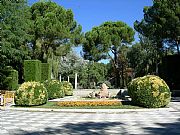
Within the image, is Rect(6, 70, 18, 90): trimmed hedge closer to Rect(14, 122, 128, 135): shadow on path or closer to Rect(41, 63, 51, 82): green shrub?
Rect(41, 63, 51, 82): green shrub

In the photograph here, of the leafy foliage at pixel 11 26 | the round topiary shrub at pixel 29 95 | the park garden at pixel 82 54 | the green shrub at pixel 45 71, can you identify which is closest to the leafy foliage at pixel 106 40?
the park garden at pixel 82 54

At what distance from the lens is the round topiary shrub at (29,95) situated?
779 inches

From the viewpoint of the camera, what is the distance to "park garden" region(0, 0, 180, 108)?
65.8 feet

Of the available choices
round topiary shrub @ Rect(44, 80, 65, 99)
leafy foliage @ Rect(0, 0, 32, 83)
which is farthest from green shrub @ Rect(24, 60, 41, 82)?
round topiary shrub @ Rect(44, 80, 65, 99)

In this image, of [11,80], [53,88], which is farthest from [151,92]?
[11,80]

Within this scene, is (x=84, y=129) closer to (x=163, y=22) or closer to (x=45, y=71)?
(x=163, y=22)

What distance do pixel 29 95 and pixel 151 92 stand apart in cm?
654

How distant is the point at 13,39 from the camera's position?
97.0 feet

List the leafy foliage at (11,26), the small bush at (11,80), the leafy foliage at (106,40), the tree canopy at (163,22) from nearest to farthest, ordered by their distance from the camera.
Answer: the leafy foliage at (11,26), the tree canopy at (163,22), the small bush at (11,80), the leafy foliage at (106,40)

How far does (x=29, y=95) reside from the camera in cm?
1975

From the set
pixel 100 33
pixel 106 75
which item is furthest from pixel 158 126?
pixel 106 75

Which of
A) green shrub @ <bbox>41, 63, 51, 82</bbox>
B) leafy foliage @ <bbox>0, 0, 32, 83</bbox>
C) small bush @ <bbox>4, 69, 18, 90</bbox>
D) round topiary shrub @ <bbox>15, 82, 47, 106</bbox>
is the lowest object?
round topiary shrub @ <bbox>15, 82, 47, 106</bbox>

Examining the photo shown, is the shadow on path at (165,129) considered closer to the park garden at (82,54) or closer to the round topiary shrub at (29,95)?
the park garden at (82,54)

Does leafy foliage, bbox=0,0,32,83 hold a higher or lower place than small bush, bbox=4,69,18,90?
higher
